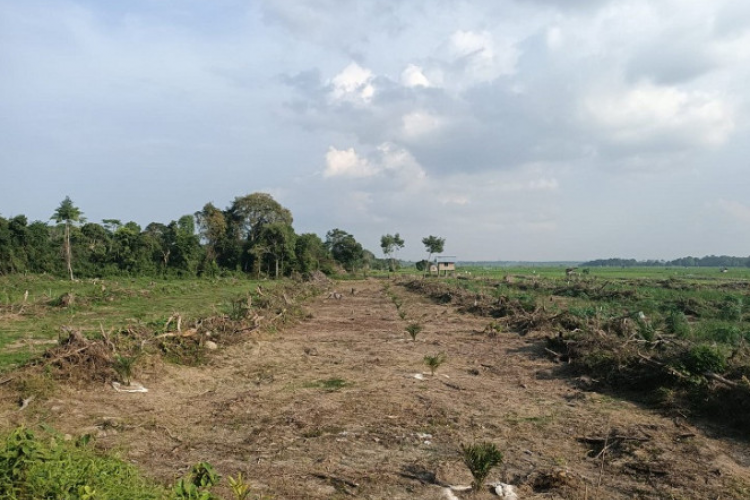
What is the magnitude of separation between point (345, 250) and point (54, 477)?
6457 cm

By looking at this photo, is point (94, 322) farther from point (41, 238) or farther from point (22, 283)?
point (41, 238)

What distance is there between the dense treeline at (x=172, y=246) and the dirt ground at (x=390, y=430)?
36685 millimetres

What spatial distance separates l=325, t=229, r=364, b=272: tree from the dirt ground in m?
56.7

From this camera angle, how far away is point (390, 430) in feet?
21.4

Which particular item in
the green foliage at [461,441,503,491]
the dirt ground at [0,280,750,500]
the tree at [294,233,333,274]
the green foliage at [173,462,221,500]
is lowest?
the dirt ground at [0,280,750,500]

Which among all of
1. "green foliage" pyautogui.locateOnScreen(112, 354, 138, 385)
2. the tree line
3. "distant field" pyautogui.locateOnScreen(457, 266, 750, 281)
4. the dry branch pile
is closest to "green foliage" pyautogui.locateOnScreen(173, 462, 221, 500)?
"green foliage" pyautogui.locateOnScreen(112, 354, 138, 385)

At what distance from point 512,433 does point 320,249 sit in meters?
56.5

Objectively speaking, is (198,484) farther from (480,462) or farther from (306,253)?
(306,253)

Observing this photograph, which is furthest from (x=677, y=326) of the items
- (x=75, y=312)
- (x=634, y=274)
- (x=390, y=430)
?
(x=634, y=274)

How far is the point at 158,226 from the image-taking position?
52906 millimetres

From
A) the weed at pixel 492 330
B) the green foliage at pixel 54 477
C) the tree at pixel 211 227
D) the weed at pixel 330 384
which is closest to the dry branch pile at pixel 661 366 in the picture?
the weed at pixel 492 330

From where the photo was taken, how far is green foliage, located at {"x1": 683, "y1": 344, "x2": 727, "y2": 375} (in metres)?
7.77

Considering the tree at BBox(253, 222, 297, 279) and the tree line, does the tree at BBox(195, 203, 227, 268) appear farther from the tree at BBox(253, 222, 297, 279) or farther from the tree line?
the tree at BBox(253, 222, 297, 279)

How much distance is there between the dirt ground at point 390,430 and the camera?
4.98 metres
